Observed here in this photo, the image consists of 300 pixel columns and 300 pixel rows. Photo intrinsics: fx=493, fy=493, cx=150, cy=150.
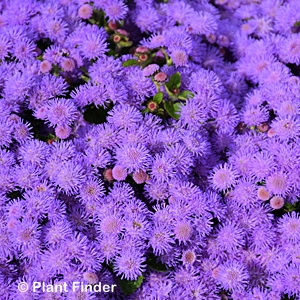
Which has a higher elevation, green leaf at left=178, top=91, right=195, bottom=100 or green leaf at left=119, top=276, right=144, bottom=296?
green leaf at left=178, top=91, right=195, bottom=100

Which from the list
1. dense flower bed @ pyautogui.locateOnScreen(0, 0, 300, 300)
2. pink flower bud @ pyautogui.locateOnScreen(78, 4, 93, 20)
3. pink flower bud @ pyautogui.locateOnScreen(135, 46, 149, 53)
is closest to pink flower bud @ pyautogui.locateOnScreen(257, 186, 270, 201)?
dense flower bed @ pyautogui.locateOnScreen(0, 0, 300, 300)

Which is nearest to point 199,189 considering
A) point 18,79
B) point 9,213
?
point 9,213

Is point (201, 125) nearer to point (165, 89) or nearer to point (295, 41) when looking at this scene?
point (165, 89)

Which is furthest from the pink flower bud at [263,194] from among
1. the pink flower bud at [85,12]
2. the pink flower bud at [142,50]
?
the pink flower bud at [85,12]

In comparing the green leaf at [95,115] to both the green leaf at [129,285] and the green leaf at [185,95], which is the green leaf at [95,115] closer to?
the green leaf at [185,95]

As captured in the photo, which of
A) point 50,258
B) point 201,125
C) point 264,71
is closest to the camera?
point 50,258

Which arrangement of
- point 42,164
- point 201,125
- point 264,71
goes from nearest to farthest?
point 42,164
point 201,125
point 264,71

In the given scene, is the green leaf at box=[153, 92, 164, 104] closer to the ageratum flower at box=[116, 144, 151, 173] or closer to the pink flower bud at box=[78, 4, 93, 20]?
the ageratum flower at box=[116, 144, 151, 173]
